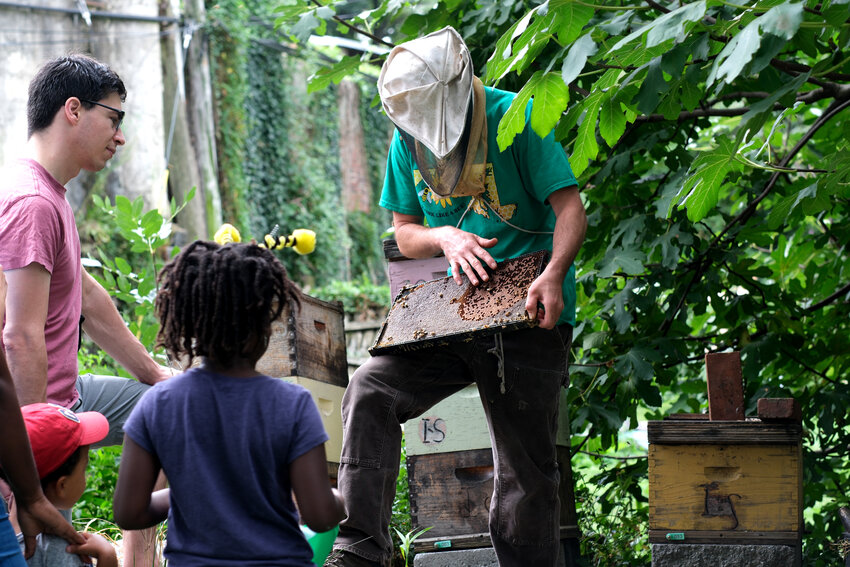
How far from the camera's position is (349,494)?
2.79 meters

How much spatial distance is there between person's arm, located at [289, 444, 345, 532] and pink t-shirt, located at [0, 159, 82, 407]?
1.25 metres

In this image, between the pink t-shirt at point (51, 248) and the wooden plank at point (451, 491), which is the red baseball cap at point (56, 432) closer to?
the pink t-shirt at point (51, 248)

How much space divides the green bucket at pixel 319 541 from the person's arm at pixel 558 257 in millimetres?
901

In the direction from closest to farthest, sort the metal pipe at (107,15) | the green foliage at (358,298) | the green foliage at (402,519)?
the green foliage at (402,519), the metal pipe at (107,15), the green foliage at (358,298)

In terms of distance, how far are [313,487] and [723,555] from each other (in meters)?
1.90

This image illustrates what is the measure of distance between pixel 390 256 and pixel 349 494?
4.98 feet

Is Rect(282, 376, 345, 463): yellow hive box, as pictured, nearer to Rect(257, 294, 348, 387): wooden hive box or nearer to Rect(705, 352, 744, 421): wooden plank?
Rect(257, 294, 348, 387): wooden hive box

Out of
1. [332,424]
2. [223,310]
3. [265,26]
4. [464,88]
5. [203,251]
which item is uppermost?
[265,26]

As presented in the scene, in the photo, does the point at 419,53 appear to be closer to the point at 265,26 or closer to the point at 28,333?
the point at 28,333

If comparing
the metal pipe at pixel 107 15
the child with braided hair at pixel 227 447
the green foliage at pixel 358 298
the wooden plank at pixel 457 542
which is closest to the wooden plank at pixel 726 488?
the wooden plank at pixel 457 542

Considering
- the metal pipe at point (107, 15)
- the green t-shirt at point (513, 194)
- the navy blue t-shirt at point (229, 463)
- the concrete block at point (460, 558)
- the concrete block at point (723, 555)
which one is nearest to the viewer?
the navy blue t-shirt at point (229, 463)

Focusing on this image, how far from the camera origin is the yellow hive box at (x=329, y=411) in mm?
4051

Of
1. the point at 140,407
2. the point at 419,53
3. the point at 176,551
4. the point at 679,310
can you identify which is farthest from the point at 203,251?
the point at 679,310

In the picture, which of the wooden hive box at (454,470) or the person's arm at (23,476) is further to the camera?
the wooden hive box at (454,470)
